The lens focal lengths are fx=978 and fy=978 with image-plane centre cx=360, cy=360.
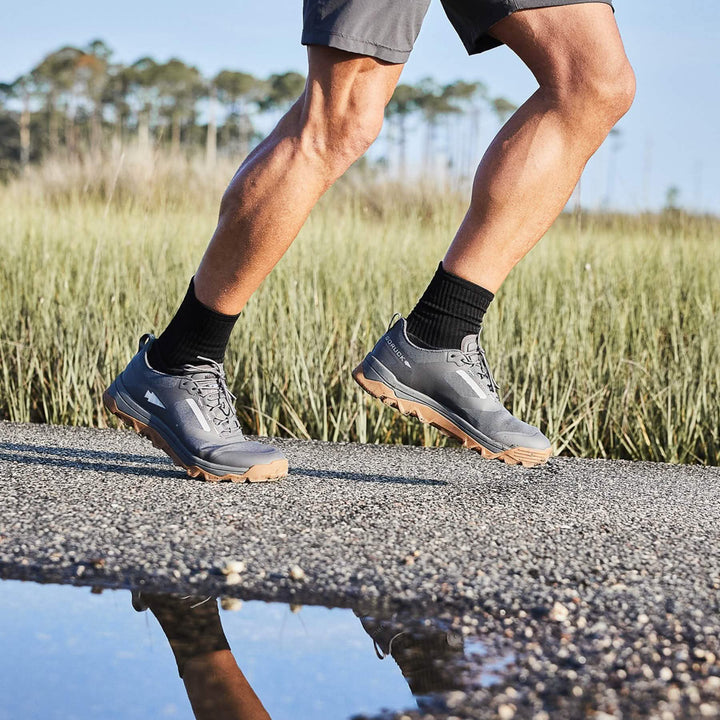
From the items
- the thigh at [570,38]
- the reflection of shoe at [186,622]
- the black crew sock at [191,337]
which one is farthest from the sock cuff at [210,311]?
Answer: the thigh at [570,38]

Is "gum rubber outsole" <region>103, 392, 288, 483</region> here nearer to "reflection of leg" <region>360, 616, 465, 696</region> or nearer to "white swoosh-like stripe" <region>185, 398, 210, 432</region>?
"white swoosh-like stripe" <region>185, 398, 210, 432</region>

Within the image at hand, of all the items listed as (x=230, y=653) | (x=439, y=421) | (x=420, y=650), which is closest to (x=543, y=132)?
(x=439, y=421)

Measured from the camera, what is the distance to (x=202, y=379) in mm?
2479

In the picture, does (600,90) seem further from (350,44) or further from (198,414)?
(198,414)

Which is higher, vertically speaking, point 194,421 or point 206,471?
point 194,421

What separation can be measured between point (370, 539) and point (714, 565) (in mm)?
688

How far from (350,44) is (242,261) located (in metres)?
0.55

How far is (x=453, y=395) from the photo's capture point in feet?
7.74

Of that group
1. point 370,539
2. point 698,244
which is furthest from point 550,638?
point 698,244

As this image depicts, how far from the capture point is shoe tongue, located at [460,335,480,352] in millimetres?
2408

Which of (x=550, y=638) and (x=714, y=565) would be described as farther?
(x=714, y=565)

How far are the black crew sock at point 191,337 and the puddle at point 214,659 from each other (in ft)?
2.67

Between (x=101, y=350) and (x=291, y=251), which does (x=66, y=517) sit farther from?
(x=291, y=251)

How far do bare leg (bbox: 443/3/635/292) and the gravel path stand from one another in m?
0.62
